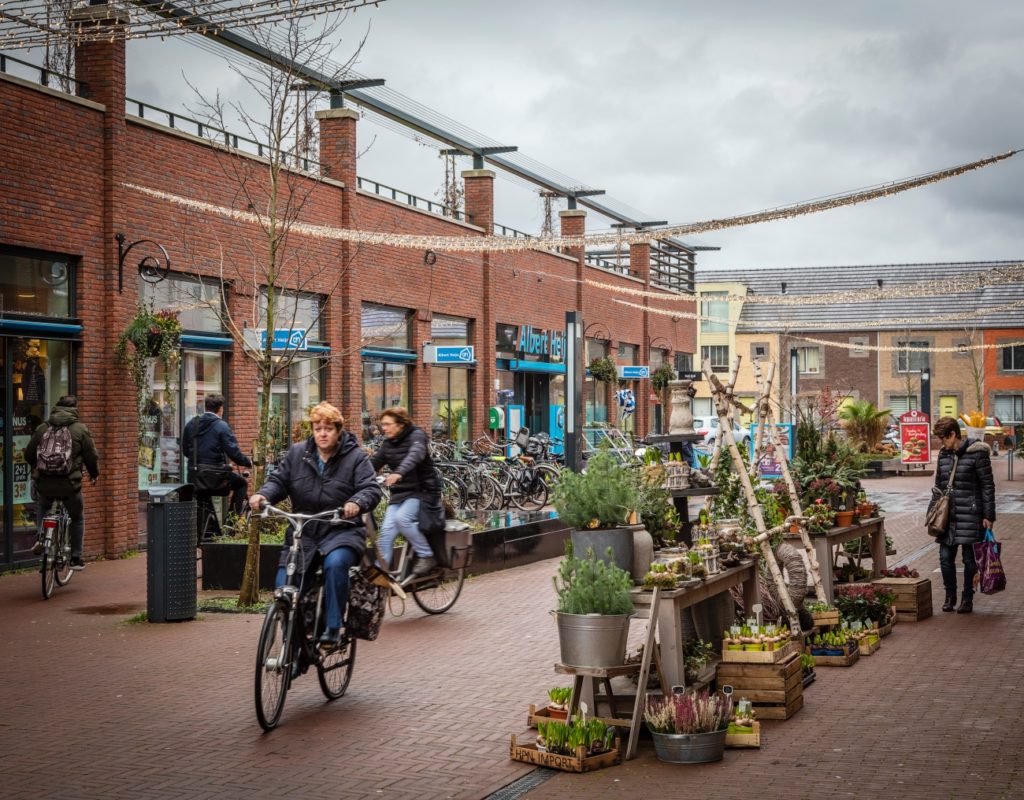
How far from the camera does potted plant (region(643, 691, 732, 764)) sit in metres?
6.32

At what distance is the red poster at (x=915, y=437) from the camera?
35500 millimetres

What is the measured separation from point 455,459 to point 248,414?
6.09 meters

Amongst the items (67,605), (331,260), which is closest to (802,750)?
(67,605)

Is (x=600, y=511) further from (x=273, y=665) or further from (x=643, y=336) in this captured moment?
(x=643, y=336)

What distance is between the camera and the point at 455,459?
24672 millimetres

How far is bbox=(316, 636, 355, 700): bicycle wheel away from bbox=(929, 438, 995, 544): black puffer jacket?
5.95 m

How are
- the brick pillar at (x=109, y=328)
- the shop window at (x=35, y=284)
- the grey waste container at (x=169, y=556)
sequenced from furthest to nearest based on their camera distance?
1. the brick pillar at (x=109, y=328)
2. the shop window at (x=35, y=284)
3. the grey waste container at (x=169, y=556)

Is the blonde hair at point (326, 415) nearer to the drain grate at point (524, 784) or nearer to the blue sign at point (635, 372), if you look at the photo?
the drain grate at point (524, 784)

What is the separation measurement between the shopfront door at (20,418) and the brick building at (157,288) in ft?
0.06

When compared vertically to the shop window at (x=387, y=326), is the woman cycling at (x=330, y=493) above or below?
below

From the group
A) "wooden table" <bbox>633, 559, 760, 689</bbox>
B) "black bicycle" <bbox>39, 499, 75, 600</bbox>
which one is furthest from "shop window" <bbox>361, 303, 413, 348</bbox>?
"wooden table" <bbox>633, 559, 760, 689</bbox>

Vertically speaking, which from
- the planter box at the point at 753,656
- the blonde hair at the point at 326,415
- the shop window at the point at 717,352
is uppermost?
the shop window at the point at 717,352

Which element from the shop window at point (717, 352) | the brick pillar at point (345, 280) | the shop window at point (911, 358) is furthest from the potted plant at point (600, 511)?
the shop window at point (717, 352)

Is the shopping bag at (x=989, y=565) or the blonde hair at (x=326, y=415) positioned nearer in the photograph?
the blonde hair at (x=326, y=415)
